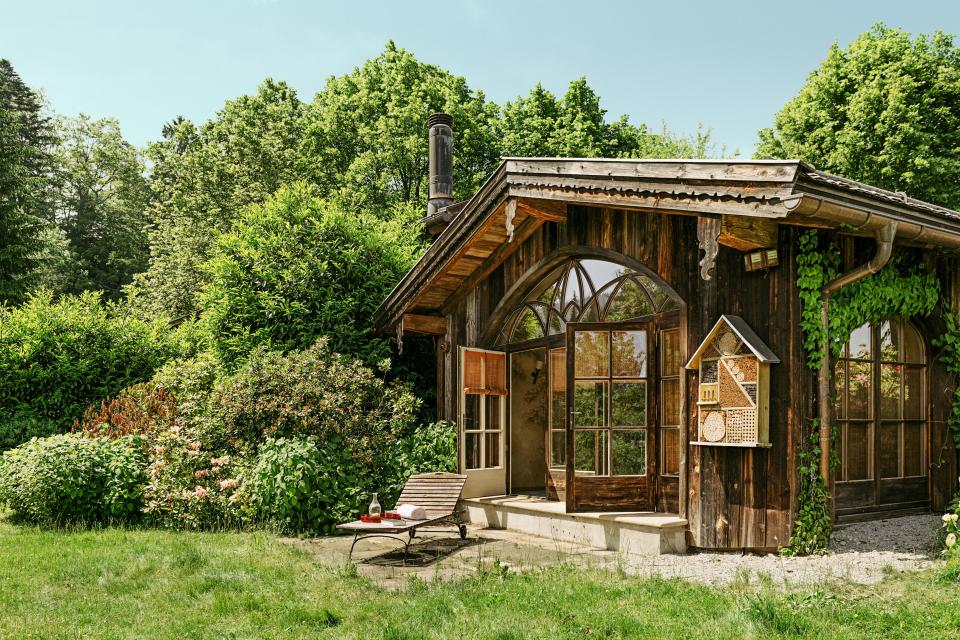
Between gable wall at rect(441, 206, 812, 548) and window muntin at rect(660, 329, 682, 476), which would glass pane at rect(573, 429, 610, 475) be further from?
gable wall at rect(441, 206, 812, 548)


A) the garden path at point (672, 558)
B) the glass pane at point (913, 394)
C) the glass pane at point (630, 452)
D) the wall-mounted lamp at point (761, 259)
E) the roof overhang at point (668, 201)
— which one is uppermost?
the roof overhang at point (668, 201)

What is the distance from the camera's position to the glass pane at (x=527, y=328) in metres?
9.77

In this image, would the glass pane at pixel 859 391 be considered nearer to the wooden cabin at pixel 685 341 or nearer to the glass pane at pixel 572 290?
the wooden cabin at pixel 685 341

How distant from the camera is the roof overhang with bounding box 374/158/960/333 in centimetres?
591

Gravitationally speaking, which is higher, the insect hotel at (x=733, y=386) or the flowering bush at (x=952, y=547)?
the insect hotel at (x=733, y=386)

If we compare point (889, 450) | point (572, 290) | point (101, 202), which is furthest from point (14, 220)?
point (101, 202)

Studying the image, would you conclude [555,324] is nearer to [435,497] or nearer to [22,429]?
[435,497]

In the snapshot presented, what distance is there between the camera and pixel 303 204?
1266 cm

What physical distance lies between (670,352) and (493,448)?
123 inches

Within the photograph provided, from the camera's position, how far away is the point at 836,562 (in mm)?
6215

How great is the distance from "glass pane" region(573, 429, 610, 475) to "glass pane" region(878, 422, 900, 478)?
2.91 metres

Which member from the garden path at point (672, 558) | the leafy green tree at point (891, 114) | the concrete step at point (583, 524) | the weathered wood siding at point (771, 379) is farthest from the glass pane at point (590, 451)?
the leafy green tree at point (891, 114)

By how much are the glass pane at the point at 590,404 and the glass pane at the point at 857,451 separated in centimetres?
250

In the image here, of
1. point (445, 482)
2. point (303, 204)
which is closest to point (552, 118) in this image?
point (303, 204)
